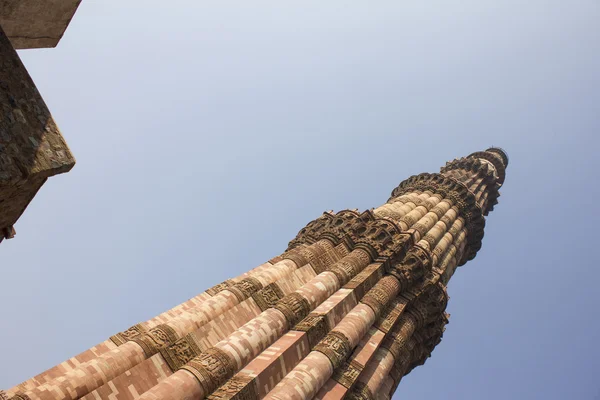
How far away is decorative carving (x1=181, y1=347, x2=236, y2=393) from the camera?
10234mm

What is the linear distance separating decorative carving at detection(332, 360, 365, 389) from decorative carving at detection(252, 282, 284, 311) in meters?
3.03

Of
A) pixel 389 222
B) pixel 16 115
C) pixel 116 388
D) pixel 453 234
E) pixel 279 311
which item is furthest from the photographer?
pixel 453 234

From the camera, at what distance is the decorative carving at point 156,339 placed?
37.9 feet

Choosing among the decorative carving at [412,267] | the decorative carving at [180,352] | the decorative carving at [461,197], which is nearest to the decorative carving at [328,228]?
the decorative carving at [412,267]

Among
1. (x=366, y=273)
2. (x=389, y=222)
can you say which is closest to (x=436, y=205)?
(x=389, y=222)

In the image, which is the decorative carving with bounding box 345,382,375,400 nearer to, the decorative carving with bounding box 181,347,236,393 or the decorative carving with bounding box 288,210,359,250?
the decorative carving with bounding box 181,347,236,393

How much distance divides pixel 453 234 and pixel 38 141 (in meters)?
28.3

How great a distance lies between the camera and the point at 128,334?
41.3ft

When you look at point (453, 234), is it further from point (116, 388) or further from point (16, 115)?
point (16, 115)

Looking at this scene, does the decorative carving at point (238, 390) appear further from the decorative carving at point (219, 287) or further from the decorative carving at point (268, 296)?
the decorative carving at point (219, 287)

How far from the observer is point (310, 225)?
76.0 feet

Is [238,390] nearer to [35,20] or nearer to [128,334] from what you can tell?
[128,334]

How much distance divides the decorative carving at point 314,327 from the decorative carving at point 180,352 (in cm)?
317

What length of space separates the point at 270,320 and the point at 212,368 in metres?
2.75
